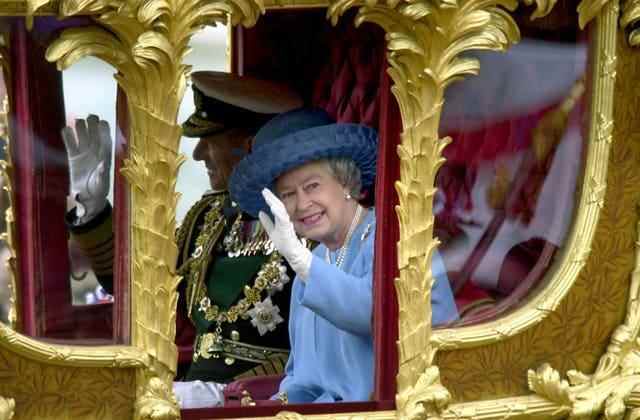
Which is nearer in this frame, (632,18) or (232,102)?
(632,18)

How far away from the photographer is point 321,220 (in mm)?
8172

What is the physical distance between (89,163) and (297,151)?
0.62 metres

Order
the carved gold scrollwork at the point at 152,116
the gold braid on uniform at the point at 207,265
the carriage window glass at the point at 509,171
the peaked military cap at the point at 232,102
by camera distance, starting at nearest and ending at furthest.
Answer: the carved gold scrollwork at the point at 152,116
the carriage window glass at the point at 509,171
the peaked military cap at the point at 232,102
the gold braid on uniform at the point at 207,265

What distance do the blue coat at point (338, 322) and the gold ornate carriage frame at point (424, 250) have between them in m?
0.14

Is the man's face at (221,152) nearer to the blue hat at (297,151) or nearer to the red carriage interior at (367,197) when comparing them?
the red carriage interior at (367,197)

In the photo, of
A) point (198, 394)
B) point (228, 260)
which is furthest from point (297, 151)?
point (228, 260)

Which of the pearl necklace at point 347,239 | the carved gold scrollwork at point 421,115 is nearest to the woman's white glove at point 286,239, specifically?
the pearl necklace at point 347,239

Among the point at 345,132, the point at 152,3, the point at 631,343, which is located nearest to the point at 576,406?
the point at 631,343

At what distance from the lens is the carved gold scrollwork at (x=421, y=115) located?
7684 mm

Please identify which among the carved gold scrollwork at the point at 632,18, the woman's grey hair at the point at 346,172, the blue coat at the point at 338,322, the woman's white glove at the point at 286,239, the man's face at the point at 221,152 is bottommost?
the blue coat at the point at 338,322

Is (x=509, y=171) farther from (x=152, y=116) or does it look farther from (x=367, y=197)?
(x=152, y=116)

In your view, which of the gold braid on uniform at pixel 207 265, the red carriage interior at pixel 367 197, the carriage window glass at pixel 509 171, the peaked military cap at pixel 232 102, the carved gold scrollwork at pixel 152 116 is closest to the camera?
the carved gold scrollwork at pixel 152 116

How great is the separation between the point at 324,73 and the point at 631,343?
945 millimetres

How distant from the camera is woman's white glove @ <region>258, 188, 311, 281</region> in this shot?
26.0ft
